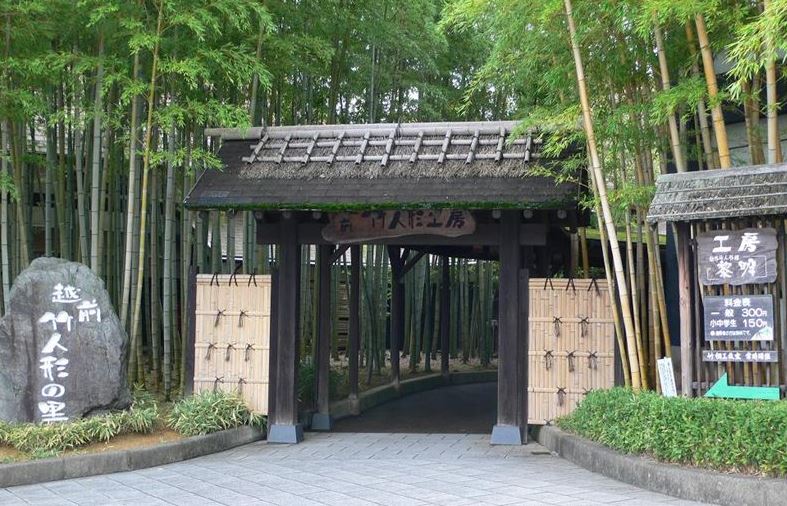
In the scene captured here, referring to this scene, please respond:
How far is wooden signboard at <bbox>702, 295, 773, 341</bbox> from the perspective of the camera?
5.48 m

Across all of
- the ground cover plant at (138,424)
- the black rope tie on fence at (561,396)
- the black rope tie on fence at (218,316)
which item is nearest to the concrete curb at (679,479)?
the black rope tie on fence at (561,396)

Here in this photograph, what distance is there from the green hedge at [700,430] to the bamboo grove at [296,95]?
0.59 meters

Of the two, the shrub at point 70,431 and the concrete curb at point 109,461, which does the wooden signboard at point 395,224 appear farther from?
the shrub at point 70,431

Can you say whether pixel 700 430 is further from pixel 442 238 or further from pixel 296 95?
pixel 296 95

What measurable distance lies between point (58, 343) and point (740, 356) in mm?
5278

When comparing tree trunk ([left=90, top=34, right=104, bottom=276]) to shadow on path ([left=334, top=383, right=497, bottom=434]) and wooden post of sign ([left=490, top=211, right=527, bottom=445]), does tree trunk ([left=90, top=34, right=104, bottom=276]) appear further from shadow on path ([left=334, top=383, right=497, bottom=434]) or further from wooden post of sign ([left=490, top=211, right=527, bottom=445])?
wooden post of sign ([left=490, top=211, right=527, bottom=445])

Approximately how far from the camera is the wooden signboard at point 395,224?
7.71 metres

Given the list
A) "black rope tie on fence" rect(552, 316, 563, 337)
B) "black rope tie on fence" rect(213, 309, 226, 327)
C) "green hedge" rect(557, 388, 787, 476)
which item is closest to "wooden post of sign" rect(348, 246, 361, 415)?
"black rope tie on fence" rect(213, 309, 226, 327)

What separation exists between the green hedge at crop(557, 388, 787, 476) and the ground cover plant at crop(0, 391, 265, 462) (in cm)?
342

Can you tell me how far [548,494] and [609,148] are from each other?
3.03m

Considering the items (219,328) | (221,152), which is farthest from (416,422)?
(221,152)

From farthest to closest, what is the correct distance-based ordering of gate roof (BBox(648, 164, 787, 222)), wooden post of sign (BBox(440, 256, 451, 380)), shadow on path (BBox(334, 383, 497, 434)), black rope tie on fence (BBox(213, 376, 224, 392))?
wooden post of sign (BBox(440, 256, 451, 380))
shadow on path (BBox(334, 383, 497, 434))
black rope tie on fence (BBox(213, 376, 224, 392))
gate roof (BBox(648, 164, 787, 222))

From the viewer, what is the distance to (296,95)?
1030 cm

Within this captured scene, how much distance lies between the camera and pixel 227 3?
7652mm
